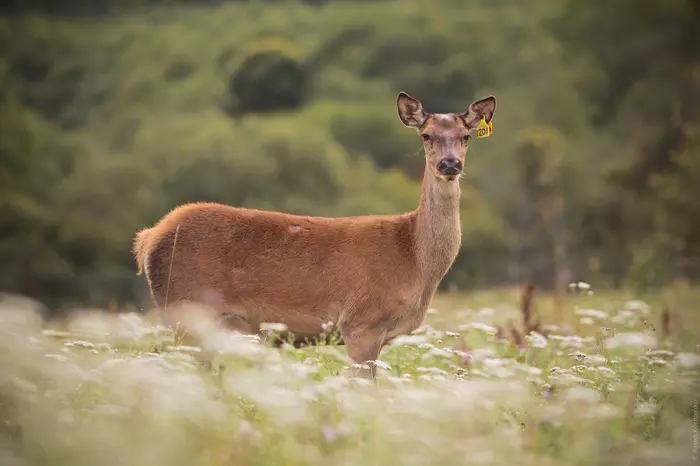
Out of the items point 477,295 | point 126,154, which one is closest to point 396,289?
point 477,295

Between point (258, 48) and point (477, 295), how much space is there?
3135 cm

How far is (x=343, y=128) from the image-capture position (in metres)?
54.0

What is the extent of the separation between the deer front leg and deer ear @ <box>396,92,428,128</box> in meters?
1.79

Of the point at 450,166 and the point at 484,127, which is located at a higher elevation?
the point at 484,127

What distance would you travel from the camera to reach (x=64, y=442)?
175 inches

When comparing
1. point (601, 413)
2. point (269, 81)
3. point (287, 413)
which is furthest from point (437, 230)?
point (269, 81)

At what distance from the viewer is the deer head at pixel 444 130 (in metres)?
7.37

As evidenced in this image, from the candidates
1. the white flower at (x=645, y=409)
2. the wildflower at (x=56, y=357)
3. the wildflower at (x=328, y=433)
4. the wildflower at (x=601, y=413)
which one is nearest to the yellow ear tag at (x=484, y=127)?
the white flower at (x=645, y=409)

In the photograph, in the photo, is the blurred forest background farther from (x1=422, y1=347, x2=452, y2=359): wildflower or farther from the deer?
(x1=422, y1=347, x2=452, y2=359): wildflower

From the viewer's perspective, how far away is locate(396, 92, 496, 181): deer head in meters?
7.37

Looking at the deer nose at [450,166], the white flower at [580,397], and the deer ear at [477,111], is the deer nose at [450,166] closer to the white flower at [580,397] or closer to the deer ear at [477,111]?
the deer ear at [477,111]

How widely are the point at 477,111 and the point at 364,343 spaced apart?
7.19 ft

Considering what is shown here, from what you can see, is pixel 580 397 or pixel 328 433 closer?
pixel 328 433

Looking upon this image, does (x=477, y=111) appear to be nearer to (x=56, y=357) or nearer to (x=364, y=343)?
(x=364, y=343)
